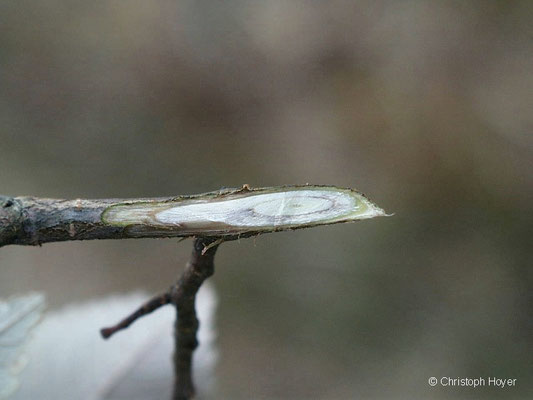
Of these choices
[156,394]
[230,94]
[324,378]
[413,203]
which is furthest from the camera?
[230,94]

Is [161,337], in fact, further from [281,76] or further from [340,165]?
[281,76]

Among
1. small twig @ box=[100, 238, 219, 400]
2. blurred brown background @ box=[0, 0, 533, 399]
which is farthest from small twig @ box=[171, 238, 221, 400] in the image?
blurred brown background @ box=[0, 0, 533, 399]

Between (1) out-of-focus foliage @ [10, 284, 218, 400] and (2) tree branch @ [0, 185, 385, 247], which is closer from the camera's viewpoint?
(2) tree branch @ [0, 185, 385, 247]

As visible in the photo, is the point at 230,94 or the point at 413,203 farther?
the point at 230,94

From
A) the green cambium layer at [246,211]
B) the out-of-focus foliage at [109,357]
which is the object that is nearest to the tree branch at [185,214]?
the green cambium layer at [246,211]

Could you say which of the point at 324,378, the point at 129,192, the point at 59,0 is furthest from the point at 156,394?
the point at 59,0

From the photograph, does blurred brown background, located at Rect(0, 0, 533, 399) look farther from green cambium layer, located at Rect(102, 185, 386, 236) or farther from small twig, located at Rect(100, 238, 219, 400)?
green cambium layer, located at Rect(102, 185, 386, 236)

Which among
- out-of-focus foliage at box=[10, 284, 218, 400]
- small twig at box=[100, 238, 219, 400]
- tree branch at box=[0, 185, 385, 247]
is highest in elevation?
tree branch at box=[0, 185, 385, 247]

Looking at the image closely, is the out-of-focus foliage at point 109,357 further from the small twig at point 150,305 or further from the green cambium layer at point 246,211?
the green cambium layer at point 246,211

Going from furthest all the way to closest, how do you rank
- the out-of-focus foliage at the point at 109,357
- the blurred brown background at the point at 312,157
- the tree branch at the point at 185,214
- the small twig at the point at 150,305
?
the blurred brown background at the point at 312,157 < the out-of-focus foliage at the point at 109,357 < the small twig at the point at 150,305 < the tree branch at the point at 185,214
